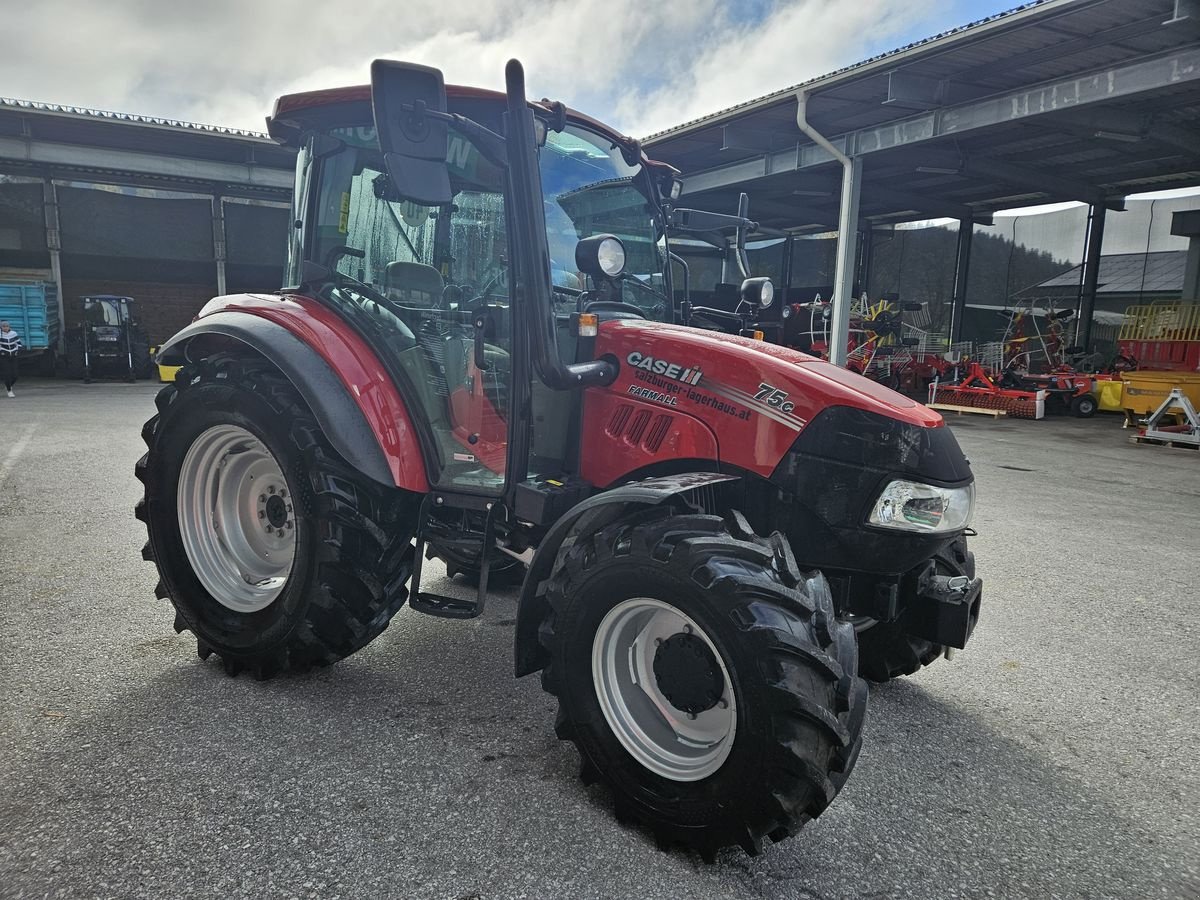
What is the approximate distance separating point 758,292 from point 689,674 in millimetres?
1688

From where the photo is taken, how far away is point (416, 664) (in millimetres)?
2988

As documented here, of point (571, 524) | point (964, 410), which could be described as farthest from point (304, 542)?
point (964, 410)

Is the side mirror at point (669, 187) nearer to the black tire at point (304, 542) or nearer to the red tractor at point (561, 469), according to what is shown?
the red tractor at point (561, 469)

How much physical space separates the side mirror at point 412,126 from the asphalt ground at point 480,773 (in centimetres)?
166

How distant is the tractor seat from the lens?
2.76 metres

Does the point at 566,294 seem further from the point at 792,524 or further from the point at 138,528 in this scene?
the point at 138,528

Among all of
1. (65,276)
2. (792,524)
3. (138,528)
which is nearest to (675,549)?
(792,524)

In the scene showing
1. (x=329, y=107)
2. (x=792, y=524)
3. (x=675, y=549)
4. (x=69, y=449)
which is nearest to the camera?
(x=675, y=549)

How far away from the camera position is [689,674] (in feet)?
6.60

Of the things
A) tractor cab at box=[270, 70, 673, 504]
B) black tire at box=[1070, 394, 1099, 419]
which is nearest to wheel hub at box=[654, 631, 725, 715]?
tractor cab at box=[270, 70, 673, 504]

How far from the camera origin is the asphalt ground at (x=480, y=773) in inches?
73.5

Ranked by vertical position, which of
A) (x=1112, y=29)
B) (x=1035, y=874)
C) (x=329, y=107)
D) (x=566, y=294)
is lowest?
(x=1035, y=874)

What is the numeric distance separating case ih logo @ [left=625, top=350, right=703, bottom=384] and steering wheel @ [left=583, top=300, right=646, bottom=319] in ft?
0.89

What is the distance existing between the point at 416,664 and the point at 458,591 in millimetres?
868
